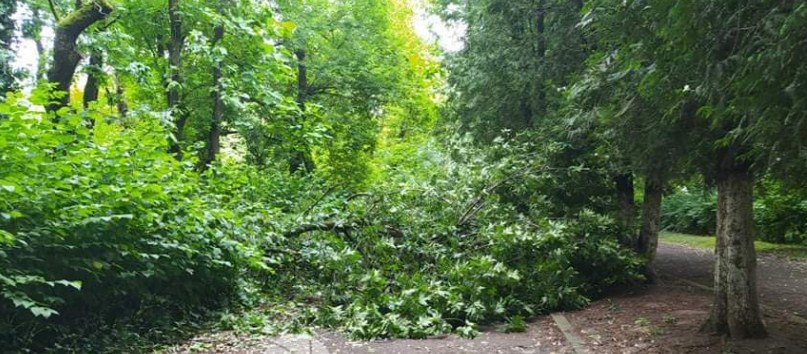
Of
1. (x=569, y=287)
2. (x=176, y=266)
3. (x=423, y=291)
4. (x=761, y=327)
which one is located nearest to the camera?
(x=761, y=327)

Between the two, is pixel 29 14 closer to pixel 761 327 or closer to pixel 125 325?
pixel 125 325

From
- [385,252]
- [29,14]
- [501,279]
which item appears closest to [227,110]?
[29,14]

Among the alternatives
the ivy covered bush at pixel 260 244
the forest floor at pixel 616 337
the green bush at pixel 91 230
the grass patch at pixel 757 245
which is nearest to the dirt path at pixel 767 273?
the forest floor at pixel 616 337

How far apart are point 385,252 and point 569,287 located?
2775 millimetres

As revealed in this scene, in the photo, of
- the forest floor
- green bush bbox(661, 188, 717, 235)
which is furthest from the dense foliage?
green bush bbox(661, 188, 717, 235)

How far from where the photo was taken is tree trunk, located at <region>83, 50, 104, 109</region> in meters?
10.1

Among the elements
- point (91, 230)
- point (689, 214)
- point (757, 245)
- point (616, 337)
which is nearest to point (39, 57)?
point (91, 230)

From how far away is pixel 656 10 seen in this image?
378cm

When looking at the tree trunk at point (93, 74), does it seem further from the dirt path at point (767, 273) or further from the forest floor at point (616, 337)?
the dirt path at point (767, 273)

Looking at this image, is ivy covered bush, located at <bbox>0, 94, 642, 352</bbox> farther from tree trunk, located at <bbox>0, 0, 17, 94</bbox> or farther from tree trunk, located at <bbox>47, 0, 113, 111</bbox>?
tree trunk, located at <bbox>0, 0, 17, 94</bbox>

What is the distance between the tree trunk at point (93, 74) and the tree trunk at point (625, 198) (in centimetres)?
938

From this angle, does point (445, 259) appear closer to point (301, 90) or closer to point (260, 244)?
point (260, 244)

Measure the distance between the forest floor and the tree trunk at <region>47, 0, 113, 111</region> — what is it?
477cm

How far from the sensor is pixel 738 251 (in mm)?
5441
